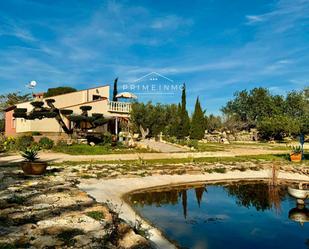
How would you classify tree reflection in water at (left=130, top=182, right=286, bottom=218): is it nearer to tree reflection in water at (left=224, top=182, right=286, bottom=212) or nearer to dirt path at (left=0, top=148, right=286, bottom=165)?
tree reflection in water at (left=224, top=182, right=286, bottom=212)

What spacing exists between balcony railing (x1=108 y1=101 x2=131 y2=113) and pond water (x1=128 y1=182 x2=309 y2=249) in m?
23.3

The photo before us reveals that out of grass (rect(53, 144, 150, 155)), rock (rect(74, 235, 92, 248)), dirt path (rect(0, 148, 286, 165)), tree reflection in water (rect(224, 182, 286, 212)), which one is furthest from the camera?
grass (rect(53, 144, 150, 155))

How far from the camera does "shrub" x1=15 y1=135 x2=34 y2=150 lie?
1045 inches

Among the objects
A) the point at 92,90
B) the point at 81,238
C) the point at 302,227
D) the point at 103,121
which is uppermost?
the point at 92,90

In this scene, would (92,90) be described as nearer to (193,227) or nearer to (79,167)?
(79,167)

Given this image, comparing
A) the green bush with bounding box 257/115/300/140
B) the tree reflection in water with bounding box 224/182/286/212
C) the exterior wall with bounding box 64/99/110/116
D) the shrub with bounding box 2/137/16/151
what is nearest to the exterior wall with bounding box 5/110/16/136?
the shrub with bounding box 2/137/16/151

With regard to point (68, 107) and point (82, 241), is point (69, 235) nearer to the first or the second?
point (82, 241)

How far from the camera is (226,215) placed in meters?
10.7

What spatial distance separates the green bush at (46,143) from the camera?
27.0 meters

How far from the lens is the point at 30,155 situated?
14.7 meters

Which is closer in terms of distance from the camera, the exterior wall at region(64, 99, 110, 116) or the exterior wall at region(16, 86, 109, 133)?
the exterior wall at region(16, 86, 109, 133)

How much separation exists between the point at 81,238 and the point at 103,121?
963 inches

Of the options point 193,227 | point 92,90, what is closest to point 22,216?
point 193,227

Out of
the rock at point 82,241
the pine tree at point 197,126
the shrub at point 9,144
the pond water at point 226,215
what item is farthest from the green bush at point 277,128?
the rock at point 82,241
